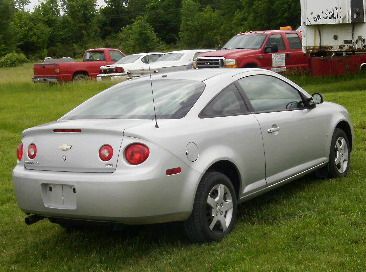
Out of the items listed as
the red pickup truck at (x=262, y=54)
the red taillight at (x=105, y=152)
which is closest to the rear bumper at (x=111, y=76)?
the red pickup truck at (x=262, y=54)

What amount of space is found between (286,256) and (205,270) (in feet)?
1.98

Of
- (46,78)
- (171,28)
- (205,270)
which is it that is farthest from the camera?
(171,28)

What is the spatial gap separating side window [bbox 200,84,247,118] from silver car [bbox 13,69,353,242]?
1 cm

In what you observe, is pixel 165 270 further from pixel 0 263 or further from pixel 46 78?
pixel 46 78

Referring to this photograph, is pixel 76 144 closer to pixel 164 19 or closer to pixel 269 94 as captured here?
pixel 269 94

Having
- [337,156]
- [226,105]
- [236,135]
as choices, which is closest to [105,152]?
[236,135]

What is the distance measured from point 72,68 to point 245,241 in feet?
65.2

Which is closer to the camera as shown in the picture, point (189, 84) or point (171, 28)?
point (189, 84)

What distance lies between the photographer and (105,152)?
4.77 metres

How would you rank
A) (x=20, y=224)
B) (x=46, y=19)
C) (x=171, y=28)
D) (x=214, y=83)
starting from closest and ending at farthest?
(x=214, y=83) < (x=20, y=224) < (x=46, y=19) < (x=171, y=28)

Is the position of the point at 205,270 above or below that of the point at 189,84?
below

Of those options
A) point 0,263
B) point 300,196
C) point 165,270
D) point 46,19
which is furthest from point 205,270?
point 46,19

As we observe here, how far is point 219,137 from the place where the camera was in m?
5.28

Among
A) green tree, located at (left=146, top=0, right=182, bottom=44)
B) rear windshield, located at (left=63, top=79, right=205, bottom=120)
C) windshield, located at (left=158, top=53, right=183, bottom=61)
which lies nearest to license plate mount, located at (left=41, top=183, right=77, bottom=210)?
rear windshield, located at (left=63, top=79, right=205, bottom=120)
